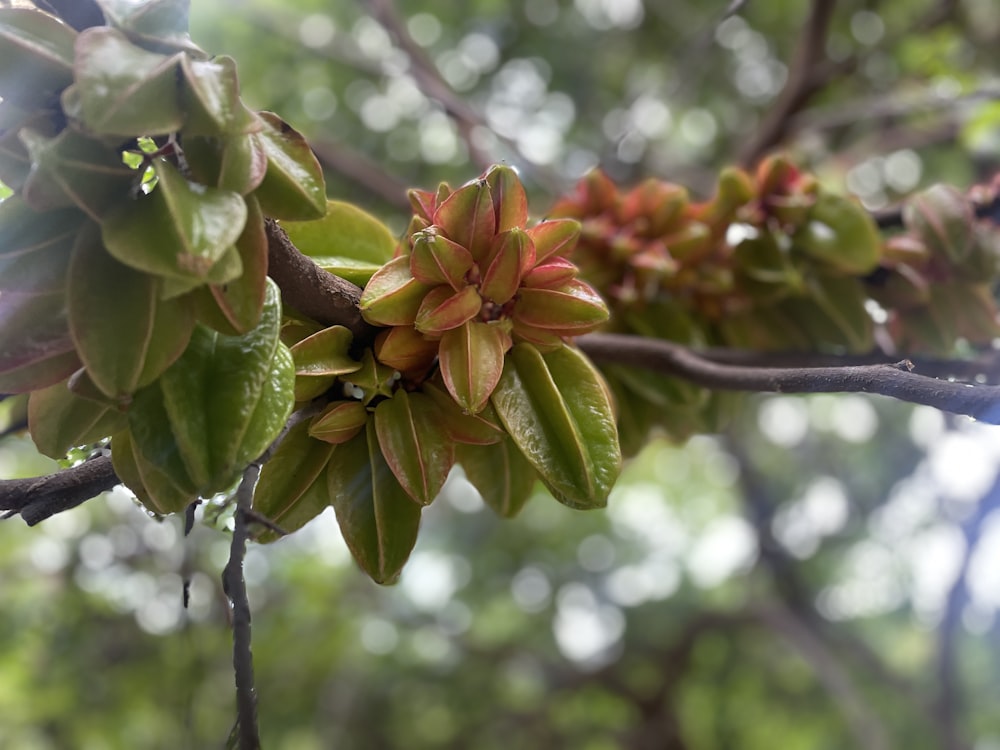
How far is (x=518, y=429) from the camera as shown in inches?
29.2

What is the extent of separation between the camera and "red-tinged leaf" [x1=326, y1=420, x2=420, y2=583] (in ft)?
2.49

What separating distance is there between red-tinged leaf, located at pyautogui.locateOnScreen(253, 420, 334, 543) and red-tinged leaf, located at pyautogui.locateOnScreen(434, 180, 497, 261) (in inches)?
9.0

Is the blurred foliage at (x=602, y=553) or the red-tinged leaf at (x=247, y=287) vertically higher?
the red-tinged leaf at (x=247, y=287)

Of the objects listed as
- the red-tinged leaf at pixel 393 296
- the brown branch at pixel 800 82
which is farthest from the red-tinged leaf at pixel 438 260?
the brown branch at pixel 800 82

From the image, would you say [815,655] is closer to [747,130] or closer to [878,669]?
[878,669]

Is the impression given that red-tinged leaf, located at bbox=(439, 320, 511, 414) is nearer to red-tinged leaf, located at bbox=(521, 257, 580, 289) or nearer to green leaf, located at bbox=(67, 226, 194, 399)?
red-tinged leaf, located at bbox=(521, 257, 580, 289)

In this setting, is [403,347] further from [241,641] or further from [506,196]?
[241,641]

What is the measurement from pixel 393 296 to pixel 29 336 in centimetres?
29

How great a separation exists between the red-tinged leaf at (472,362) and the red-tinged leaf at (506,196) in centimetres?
10

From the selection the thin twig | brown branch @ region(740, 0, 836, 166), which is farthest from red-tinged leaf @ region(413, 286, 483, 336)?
brown branch @ region(740, 0, 836, 166)

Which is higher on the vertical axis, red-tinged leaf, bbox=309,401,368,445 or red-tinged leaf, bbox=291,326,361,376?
red-tinged leaf, bbox=291,326,361,376

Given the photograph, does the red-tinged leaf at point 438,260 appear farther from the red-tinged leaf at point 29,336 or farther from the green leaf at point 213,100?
the red-tinged leaf at point 29,336

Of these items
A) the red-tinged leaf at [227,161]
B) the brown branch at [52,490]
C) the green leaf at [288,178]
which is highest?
the red-tinged leaf at [227,161]

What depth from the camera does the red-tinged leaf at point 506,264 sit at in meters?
0.74
